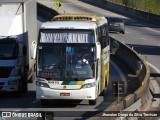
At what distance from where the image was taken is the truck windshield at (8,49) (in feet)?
78.2

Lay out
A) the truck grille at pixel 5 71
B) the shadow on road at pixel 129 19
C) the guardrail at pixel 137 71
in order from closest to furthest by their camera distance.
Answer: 1. the guardrail at pixel 137 71
2. the truck grille at pixel 5 71
3. the shadow on road at pixel 129 19

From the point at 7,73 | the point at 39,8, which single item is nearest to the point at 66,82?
the point at 7,73

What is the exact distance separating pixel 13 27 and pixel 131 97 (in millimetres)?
9112

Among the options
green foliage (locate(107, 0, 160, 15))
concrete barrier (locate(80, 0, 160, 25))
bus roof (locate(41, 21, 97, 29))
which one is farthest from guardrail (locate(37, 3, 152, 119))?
green foliage (locate(107, 0, 160, 15))

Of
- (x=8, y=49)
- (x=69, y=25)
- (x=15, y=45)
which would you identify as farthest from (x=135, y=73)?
(x=69, y=25)

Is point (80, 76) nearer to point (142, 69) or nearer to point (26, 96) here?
point (26, 96)

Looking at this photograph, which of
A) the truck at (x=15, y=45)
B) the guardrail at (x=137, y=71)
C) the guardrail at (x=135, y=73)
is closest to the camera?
the guardrail at (x=135, y=73)

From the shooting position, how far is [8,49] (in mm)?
24141

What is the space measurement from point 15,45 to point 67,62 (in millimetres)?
3697

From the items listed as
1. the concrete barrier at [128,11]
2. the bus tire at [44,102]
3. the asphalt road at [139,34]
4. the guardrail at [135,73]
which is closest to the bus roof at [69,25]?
the bus tire at [44,102]

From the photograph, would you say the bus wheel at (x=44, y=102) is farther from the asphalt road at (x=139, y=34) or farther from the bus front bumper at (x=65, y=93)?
the asphalt road at (x=139, y=34)

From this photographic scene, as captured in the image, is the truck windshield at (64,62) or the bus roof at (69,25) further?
the bus roof at (69,25)

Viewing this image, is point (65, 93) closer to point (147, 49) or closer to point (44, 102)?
point (44, 102)

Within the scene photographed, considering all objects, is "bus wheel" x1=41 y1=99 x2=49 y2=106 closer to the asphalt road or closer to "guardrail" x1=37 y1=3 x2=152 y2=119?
"guardrail" x1=37 y1=3 x2=152 y2=119
